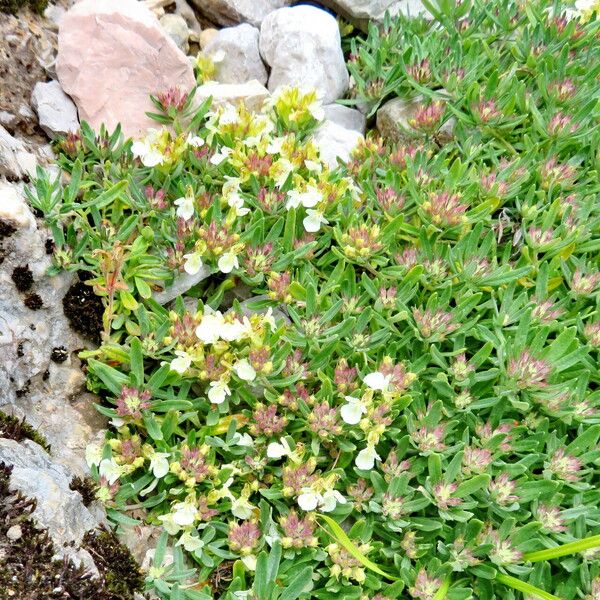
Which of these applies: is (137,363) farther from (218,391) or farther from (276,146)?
(276,146)

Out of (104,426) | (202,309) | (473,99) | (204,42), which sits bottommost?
(104,426)

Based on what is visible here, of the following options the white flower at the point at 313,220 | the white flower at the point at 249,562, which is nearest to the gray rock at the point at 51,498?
the white flower at the point at 249,562

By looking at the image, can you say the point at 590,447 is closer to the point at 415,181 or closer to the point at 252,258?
the point at 415,181

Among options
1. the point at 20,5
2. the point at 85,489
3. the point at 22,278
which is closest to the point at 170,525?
the point at 85,489

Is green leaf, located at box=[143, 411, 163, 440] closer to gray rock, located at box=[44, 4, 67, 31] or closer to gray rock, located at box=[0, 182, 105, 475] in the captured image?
gray rock, located at box=[0, 182, 105, 475]

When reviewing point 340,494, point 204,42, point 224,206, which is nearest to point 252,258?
point 224,206

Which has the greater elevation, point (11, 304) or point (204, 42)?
point (204, 42)
